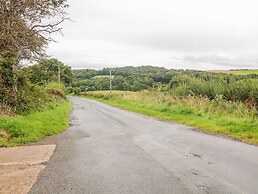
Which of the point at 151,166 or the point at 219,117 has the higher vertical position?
the point at 151,166

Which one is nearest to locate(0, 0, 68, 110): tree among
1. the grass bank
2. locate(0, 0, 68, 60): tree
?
locate(0, 0, 68, 60): tree

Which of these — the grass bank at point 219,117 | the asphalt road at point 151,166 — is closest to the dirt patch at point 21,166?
the asphalt road at point 151,166

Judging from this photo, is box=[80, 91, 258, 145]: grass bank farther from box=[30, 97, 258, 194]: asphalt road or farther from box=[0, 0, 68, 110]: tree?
box=[0, 0, 68, 110]: tree

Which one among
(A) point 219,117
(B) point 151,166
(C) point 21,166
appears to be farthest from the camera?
(A) point 219,117

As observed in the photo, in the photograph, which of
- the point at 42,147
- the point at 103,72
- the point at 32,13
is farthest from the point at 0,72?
the point at 103,72

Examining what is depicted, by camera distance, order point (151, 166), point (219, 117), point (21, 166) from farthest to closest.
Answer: point (219, 117), point (21, 166), point (151, 166)

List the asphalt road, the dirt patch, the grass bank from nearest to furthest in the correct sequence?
the asphalt road → the dirt patch → the grass bank

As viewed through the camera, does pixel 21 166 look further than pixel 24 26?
No

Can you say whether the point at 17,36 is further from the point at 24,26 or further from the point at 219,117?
the point at 219,117

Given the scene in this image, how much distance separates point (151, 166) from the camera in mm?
7066

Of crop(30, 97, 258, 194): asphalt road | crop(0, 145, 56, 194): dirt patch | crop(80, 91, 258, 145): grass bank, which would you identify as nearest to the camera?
crop(30, 97, 258, 194): asphalt road

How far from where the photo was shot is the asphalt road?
217 inches

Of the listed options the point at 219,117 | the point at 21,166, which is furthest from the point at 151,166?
the point at 219,117

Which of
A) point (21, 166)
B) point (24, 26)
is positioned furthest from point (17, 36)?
point (21, 166)
